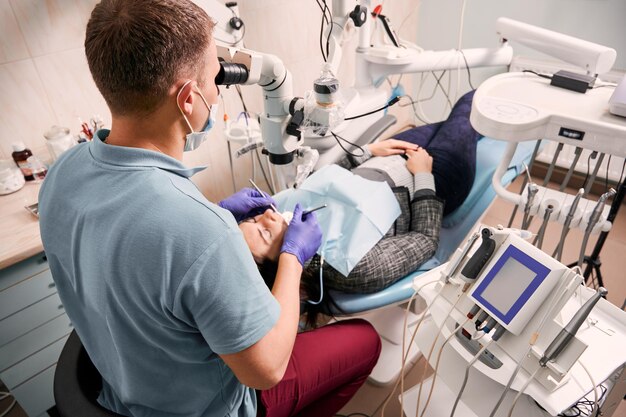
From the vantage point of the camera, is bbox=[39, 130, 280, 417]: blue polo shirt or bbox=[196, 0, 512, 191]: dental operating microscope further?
bbox=[196, 0, 512, 191]: dental operating microscope

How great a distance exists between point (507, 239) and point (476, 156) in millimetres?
1049

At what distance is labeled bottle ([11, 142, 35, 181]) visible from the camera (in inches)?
56.9

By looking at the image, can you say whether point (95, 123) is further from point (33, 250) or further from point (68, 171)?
point (68, 171)

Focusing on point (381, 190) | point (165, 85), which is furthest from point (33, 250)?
point (381, 190)

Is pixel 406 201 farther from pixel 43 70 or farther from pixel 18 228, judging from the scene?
pixel 43 70

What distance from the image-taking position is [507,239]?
91cm

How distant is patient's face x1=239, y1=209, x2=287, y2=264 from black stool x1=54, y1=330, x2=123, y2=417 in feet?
1.59

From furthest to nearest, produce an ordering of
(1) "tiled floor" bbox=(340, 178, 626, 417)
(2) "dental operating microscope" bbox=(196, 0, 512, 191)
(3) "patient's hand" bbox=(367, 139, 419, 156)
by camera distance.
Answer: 1. (3) "patient's hand" bbox=(367, 139, 419, 156)
2. (1) "tiled floor" bbox=(340, 178, 626, 417)
3. (2) "dental operating microscope" bbox=(196, 0, 512, 191)

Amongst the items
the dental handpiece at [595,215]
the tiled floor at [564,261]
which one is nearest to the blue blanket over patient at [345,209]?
the tiled floor at [564,261]

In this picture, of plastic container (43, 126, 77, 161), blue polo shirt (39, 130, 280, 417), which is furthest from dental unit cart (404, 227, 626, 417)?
plastic container (43, 126, 77, 161)

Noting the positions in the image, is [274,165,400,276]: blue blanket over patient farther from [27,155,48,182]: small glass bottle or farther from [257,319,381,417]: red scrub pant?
[27,155,48,182]: small glass bottle

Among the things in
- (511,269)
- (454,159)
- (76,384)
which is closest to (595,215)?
(511,269)

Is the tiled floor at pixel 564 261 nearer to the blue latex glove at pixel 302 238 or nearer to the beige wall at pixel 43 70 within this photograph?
the blue latex glove at pixel 302 238

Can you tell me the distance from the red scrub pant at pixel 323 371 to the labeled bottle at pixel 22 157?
3.67 feet
